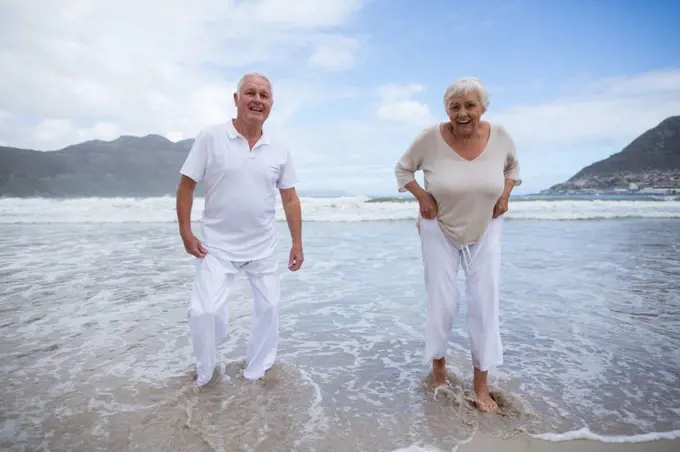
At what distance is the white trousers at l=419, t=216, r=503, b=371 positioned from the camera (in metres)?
3.08

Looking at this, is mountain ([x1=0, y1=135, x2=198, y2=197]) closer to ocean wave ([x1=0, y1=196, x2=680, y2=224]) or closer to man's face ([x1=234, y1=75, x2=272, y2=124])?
ocean wave ([x1=0, y1=196, x2=680, y2=224])

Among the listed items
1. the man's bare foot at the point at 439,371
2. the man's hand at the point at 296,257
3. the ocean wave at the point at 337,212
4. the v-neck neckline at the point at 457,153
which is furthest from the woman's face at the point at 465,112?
the ocean wave at the point at 337,212

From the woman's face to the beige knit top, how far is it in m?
0.16

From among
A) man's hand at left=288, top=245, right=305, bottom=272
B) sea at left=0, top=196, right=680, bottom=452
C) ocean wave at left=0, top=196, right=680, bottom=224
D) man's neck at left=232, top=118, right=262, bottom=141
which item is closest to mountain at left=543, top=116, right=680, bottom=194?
ocean wave at left=0, top=196, right=680, bottom=224

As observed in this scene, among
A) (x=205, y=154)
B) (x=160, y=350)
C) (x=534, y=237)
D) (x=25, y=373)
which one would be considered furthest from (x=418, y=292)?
(x=534, y=237)

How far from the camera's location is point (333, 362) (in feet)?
13.3

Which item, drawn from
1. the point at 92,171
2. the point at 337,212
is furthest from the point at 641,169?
the point at 92,171

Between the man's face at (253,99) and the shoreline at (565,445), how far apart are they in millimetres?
2535

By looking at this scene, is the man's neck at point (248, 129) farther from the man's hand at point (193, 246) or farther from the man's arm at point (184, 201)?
the man's hand at point (193, 246)

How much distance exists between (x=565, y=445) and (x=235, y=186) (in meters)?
2.69

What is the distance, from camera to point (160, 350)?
14.0ft

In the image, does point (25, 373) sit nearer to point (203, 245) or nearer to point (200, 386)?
point (200, 386)

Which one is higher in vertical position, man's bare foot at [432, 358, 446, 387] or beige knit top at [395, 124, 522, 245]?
beige knit top at [395, 124, 522, 245]

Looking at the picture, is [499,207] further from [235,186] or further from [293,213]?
[235,186]
